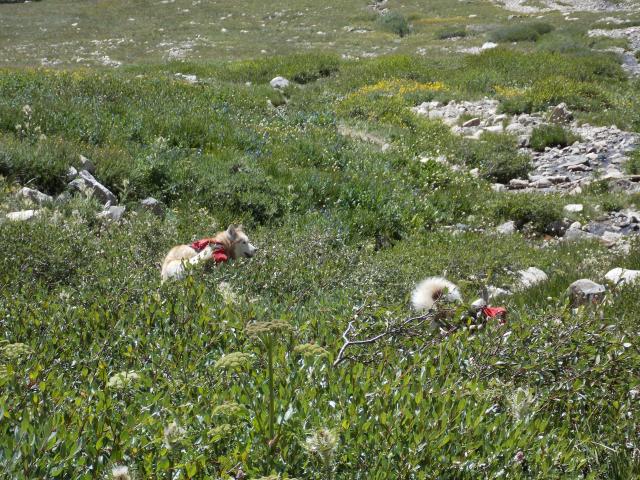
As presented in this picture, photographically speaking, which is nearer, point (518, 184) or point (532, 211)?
point (532, 211)

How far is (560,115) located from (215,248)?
12553mm

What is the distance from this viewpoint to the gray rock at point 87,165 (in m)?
8.59

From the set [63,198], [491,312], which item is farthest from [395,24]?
[491,312]

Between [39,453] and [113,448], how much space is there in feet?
0.84

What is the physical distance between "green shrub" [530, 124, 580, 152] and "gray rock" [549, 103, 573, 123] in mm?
1202

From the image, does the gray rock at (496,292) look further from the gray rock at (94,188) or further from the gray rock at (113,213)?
the gray rock at (94,188)

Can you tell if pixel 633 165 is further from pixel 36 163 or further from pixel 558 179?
pixel 36 163

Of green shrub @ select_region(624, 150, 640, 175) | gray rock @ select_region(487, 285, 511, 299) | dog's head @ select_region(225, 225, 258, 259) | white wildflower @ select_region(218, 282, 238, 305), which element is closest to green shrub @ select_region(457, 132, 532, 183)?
green shrub @ select_region(624, 150, 640, 175)

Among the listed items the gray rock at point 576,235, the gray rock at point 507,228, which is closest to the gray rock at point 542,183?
the gray rock at point 507,228

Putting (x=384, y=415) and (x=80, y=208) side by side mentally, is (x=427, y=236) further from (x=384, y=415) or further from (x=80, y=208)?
(x=384, y=415)

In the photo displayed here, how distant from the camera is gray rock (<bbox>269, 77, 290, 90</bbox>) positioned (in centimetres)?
1872

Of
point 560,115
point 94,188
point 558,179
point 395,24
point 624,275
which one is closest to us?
point 624,275

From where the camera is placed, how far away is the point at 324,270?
Answer: 658cm

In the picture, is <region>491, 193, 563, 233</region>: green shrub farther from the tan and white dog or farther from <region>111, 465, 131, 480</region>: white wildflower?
<region>111, 465, 131, 480</region>: white wildflower
